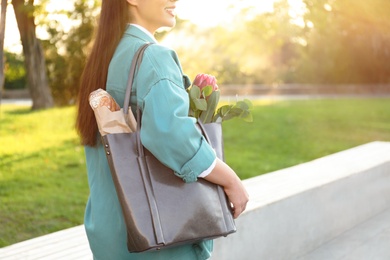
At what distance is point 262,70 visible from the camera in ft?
98.7

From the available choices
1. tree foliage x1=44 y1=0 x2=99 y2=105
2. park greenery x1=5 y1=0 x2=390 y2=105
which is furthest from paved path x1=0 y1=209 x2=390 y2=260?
tree foliage x1=44 y1=0 x2=99 y2=105

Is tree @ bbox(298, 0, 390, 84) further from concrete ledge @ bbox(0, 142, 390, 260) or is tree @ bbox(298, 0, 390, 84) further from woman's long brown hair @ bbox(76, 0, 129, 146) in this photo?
woman's long brown hair @ bbox(76, 0, 129, 146)

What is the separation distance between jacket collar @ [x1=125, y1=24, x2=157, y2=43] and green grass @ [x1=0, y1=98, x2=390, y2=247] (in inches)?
124

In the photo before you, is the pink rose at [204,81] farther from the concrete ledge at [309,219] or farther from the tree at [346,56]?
the tree at [346,56]

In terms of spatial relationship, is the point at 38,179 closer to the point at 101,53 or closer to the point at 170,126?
the point at 101,53

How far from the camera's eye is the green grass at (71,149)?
5.71 m

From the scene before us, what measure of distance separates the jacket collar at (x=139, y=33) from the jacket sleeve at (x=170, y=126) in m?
0.15

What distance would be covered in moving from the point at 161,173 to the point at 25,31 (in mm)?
9928

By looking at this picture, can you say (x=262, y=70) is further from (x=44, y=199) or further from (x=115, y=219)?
(x=115, y=219)

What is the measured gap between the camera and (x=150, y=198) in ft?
6.46

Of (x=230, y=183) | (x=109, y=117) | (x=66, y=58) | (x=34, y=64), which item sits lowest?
(x=66, y=58)

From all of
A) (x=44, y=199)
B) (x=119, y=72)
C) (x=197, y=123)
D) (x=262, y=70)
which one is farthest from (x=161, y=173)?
(x=262, y=70)

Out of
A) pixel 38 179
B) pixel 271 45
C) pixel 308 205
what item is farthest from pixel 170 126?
pixel 271 45

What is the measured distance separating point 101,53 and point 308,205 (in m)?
2.77
